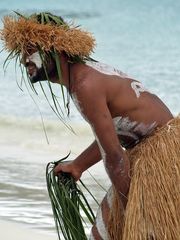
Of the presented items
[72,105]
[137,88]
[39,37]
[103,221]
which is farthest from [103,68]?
[72,105]

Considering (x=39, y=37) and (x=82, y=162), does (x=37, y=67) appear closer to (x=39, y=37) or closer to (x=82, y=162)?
(x=39, y=37)

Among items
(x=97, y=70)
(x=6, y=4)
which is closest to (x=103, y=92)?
(x=97, y=70)

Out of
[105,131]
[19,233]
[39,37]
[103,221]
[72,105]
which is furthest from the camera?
[72,105]

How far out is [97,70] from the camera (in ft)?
9.70

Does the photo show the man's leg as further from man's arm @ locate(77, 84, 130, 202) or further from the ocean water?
the ocean water

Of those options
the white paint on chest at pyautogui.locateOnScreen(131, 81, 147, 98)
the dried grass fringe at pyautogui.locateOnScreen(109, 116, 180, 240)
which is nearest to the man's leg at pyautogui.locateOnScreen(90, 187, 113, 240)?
the dried grass fringe at pyautogui.locateOnScreen(109, 116, 180, 240)

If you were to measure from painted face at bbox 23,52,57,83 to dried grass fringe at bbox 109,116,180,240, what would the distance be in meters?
0.42

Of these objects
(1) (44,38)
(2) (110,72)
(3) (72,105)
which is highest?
(1) (44,38)

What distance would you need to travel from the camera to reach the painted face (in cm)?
294

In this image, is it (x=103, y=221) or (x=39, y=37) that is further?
(x=103, y=221)

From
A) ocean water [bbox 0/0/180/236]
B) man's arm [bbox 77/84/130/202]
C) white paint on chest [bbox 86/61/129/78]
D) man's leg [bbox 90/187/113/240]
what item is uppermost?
white paint on chest [bbox 86/61/129/78]

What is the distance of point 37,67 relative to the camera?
295 cm

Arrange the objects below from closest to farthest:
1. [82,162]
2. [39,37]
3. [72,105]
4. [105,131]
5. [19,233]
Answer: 1. [105,131]
2. [39,37]
3. [82,162]
4. [19,233]
5. [72,105]

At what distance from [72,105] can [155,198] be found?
5.30 metres
